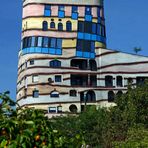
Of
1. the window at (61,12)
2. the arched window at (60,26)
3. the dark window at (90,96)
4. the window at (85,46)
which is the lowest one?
the dark window at (90,96)

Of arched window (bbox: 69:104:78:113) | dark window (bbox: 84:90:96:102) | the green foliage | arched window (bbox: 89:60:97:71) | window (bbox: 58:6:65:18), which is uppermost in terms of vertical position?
window (bbox: 58:6:65:18)

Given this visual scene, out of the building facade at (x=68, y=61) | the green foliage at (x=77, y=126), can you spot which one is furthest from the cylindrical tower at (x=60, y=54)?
the green foliage at (x=77, y=126)

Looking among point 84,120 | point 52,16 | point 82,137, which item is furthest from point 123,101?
point 52,16

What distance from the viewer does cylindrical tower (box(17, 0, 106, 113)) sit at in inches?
3233

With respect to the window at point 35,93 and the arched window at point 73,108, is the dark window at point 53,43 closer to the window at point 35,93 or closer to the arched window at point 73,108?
the window at point 35,93

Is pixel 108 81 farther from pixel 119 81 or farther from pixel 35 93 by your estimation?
pixel 35 93

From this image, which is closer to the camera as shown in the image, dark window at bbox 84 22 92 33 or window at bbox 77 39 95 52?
window at bbox 77 39 95 52

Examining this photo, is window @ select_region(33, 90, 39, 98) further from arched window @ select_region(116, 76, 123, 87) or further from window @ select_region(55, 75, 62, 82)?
arched window @ select_region(116, 76, 123, 87)

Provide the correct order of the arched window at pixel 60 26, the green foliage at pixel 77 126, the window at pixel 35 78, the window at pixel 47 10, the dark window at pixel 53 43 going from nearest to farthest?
1. the green foliage at pixel 77 126
2. the window at pixel 35 78
3. the dark window at pixel 53 43
4. the arched window at pixel 60 26
5. the window at pixel 47 10

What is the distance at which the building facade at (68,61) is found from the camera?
82.3m

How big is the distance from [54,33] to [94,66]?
785 centimetres

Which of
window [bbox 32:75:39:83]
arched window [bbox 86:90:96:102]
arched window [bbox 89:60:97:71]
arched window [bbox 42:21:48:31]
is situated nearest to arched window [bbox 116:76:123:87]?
arched window [bbox 89:60:97:71]

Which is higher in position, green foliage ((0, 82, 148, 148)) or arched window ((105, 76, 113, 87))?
arched window ((105, 76, 113, 87))

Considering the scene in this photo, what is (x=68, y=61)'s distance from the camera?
84.3 m
